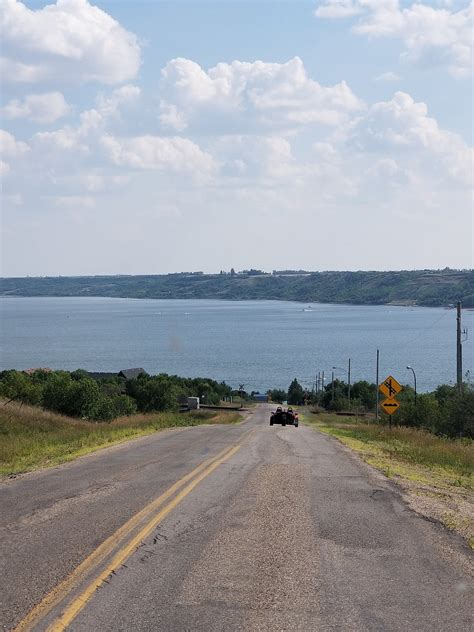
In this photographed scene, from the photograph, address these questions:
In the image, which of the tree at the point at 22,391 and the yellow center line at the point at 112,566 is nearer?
the yellow center line at the point at 112,566

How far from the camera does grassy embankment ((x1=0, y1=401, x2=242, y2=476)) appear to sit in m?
18.6

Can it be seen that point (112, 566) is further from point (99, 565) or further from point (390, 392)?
point (390, 392)

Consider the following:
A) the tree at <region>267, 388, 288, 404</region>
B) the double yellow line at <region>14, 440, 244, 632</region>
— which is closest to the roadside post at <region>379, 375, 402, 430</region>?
the double yellow line at <region>14, 440, 244, 632</region>

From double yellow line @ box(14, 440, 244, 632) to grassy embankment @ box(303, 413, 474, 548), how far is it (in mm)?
4108

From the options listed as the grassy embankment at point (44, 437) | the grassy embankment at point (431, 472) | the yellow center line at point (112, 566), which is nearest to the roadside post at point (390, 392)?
the grassy embankment at point (431, 472)

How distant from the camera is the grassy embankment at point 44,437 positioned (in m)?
18.6

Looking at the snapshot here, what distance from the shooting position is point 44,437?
25.1m

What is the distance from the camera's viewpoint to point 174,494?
12500 mm

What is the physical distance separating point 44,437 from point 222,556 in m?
17.8

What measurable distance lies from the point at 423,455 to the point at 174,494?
1255 cm

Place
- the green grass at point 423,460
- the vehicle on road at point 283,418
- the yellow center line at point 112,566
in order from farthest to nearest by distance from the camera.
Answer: the vehicle on road at point 283,418
the green grass at point 423,460
the yellow center line at point 112,566

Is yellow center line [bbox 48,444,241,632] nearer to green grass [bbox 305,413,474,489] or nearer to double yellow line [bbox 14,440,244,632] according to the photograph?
double yellow line [bbox 14,440,244,632]

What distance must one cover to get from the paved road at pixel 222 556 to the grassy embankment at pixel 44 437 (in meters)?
4.15

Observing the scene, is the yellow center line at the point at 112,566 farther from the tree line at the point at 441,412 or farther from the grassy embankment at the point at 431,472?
the tree line at the point at 441,412
